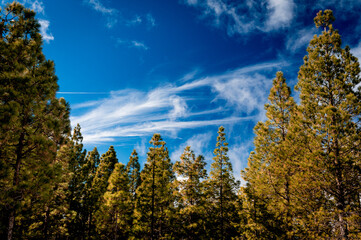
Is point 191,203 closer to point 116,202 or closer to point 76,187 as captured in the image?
point 116,202

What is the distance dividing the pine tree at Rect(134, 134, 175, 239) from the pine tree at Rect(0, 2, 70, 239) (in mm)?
14193

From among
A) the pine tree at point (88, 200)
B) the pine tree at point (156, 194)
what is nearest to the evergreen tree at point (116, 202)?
the pine tree at point (156, 194)

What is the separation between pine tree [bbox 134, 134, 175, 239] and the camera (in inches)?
899

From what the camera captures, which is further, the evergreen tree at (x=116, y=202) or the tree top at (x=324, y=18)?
the evergreen tree at (x=116, y=202)

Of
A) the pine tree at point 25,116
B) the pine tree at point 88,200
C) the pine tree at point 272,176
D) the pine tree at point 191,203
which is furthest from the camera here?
the pine tree at point 88,200

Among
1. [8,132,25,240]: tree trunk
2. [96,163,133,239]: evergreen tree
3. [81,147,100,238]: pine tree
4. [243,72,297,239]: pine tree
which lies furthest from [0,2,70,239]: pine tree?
[81,147,100,238]: pine tree

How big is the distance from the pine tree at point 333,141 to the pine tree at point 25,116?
14825 millimetres

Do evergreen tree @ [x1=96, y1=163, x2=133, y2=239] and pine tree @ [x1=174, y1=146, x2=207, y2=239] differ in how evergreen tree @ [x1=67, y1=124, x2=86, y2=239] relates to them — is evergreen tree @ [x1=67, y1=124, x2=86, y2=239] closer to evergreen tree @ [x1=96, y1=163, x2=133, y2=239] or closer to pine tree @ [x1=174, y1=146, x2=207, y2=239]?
evergreen tree @ [x1=96, y1=163, x2=133, y2=239]

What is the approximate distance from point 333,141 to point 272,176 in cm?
829

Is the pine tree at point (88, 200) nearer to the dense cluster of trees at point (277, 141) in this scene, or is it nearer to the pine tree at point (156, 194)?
the dense cluster of trees at point (277, 141)

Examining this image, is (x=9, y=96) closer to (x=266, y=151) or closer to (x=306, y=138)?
(x=306, y=138)

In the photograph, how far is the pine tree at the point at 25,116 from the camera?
27.1 ft

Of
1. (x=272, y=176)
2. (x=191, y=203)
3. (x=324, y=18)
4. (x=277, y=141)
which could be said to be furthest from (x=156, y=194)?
(x=324, y=18)

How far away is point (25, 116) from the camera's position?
939 centimetres
